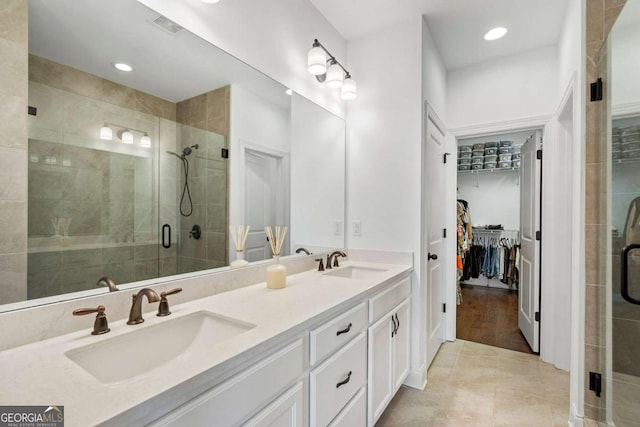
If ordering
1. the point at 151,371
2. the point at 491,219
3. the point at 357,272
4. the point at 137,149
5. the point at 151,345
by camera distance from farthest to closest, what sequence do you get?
the point at 491,219 → the point at 357,272 → the point at 137,149 → the point at 151,345 → the point at 151,371

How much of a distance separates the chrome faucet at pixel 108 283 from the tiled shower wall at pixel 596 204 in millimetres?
2384

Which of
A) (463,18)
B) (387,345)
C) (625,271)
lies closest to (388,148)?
(463,18)

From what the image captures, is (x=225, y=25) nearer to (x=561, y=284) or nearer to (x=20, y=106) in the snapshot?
(x=20, y=106)

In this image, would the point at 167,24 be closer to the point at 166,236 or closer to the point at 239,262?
the point at 166,236

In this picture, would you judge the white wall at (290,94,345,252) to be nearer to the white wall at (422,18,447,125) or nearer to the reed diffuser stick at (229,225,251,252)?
the reed diffuser stick at (229,225,251,252)

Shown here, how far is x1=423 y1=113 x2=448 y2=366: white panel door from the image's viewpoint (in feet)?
7.97

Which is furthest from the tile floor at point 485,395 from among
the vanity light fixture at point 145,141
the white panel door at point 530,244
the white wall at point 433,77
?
the white wall at point 433,77

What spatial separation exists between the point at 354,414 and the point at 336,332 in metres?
0.51

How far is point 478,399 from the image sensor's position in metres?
2.09

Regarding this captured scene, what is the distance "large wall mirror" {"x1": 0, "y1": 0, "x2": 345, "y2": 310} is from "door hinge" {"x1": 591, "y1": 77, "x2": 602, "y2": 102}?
1811mm

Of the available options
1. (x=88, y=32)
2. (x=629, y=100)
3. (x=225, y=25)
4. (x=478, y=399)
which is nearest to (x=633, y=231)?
(x=629, y=100)

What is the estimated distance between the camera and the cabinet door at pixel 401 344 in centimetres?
195

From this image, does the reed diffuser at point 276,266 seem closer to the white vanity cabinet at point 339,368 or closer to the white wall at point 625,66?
the white vanity cabinet at point 339,368

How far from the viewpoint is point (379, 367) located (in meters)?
1.71
